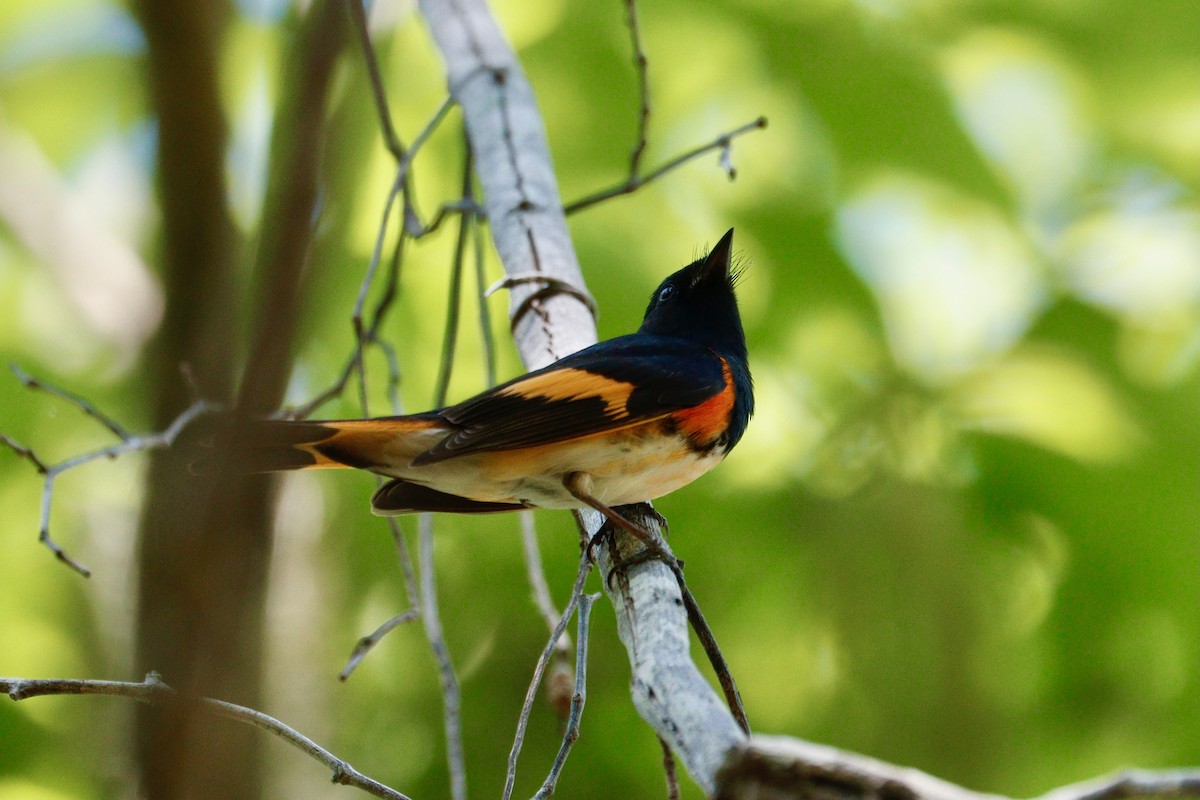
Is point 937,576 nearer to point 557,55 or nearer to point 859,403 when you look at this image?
point 859,403

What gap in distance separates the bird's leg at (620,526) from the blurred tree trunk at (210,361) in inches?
26.9

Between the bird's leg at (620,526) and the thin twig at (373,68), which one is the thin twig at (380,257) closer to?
the thin twig at (373,68)

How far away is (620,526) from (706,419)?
44 centimetres

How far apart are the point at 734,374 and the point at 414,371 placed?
4.53ft

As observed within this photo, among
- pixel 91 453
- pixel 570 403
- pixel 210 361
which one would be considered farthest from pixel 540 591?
pixel 91 453

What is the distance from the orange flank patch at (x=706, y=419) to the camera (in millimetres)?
2523

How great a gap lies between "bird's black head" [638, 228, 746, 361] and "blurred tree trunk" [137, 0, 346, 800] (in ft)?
4.16

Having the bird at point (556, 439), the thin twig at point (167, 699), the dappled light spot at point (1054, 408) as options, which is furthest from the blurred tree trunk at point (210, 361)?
the dappled light spot at point (1054, 408)

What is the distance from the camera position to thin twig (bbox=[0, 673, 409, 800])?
1.58 m

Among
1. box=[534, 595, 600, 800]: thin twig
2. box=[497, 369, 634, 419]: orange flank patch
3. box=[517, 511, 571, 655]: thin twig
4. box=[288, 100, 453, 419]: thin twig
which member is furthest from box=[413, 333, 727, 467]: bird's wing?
box=[534, 595, 600, 800]: thin twig

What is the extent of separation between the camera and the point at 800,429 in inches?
142

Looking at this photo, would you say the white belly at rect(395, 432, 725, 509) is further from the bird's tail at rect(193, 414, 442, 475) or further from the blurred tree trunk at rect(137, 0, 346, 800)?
the blurred tree trunk at rect(137, 0, 346, 800)

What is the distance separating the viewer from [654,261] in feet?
12.3

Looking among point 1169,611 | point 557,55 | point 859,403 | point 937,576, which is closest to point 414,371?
point 557,55
